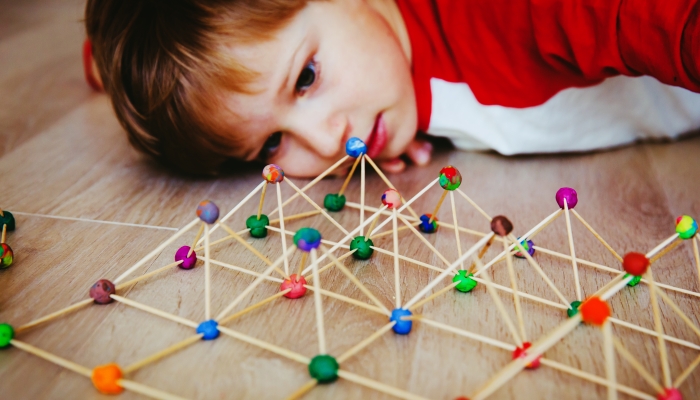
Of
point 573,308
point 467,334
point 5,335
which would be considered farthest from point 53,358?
point 573,308

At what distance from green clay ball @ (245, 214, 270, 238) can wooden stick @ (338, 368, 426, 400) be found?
30 cm

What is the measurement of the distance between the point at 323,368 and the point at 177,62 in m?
0.57

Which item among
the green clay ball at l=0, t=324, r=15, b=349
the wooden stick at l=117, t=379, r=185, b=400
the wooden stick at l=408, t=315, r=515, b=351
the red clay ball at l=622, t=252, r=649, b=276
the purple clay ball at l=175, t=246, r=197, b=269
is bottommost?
the purple clay ball at l=175, t=246, r=197, b=269

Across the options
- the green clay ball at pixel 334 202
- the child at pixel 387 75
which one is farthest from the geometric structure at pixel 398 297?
the child at pixel 387 75

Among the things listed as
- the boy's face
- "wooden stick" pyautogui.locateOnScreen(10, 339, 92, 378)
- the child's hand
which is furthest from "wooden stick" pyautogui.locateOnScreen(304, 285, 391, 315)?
the child's hand

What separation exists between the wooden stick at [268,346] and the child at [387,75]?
0.41m

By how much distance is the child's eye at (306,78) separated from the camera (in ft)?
2.93

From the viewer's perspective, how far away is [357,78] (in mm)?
907

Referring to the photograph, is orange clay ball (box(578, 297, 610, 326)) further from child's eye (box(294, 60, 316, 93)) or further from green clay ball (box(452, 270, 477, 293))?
child's eye (box(294, 60, 316, 93))

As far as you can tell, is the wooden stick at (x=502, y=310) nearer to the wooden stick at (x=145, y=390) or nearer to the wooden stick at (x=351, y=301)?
the wooden stick at (x=351, y=301)

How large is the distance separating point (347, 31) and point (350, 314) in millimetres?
526

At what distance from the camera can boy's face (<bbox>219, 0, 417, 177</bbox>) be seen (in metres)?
0.85

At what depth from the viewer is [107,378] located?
0.48m

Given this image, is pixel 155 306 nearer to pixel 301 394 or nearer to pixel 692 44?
pixel 301 394
